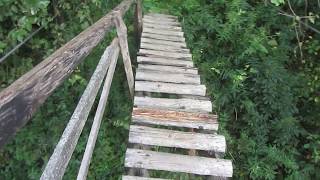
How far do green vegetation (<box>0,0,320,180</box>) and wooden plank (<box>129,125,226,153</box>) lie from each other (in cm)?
145

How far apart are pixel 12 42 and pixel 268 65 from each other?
11.1ft

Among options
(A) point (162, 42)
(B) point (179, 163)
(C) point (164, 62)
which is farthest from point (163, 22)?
(B) point (179, 163)

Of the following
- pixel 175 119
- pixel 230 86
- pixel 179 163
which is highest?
pixel 175 119

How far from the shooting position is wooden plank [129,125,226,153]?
277 cm

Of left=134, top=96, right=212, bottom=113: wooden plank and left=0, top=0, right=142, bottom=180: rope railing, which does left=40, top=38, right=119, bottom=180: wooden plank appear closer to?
left=0, top=0, right=142, bottom=180: rope railing

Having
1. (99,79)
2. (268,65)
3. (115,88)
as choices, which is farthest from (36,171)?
(268,65)

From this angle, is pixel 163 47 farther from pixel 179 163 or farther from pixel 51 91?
pixel 51 91

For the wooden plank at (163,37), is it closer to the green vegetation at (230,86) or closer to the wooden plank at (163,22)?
the green vegetation at (230,86)

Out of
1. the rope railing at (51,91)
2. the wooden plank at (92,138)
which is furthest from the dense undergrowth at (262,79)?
the rope railing at (51,91)

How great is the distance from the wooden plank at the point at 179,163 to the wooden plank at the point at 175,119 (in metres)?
0.38

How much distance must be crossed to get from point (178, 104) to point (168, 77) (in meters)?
0.63

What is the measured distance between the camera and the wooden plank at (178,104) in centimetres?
332

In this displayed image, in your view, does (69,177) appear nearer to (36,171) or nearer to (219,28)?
(36,171)

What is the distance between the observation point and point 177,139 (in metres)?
2.83
